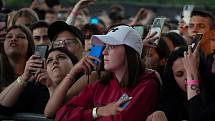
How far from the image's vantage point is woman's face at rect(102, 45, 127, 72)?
6.19 metres

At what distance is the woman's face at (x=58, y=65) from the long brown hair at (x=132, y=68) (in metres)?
1.00

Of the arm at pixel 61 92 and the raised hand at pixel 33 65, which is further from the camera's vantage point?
the raised hand at pixel 33 65

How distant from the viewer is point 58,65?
7.04 meters

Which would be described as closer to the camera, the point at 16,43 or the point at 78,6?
the point at 16,43

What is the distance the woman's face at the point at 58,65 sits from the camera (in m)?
6.99

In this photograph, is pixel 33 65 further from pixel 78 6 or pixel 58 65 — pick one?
pixel 78 6

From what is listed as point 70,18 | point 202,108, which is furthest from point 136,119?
point 70,18

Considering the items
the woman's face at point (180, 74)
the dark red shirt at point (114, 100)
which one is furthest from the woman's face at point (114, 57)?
the woman's face at point (180, 74)

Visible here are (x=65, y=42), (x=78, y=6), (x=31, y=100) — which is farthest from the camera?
(x=78, y=6)

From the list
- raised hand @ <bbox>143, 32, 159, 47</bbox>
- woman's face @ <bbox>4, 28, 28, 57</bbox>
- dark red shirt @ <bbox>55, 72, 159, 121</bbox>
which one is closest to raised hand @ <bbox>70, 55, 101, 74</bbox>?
dark red shirt @ <bbox>55, 72, 159, 121</bbox>

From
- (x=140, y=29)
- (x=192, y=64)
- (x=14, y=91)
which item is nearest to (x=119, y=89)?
(x=192, y=64)

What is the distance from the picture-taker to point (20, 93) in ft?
23.1

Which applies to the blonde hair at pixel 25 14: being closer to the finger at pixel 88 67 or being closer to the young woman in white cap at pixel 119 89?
the finger at pixel 88 67

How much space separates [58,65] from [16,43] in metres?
1.28
